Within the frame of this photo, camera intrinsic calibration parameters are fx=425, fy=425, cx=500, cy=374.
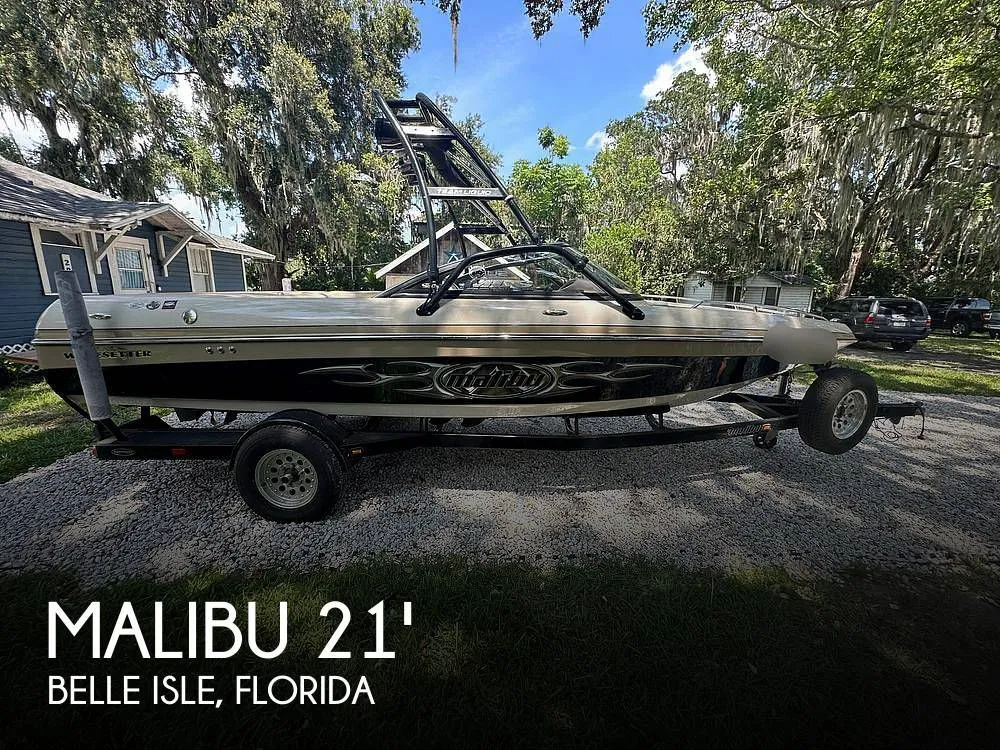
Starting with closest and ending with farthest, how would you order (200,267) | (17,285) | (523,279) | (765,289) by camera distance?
(523,279)
(17,285)
(200,267)
(765,289)

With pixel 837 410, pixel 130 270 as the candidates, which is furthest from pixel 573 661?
pixel 130 270

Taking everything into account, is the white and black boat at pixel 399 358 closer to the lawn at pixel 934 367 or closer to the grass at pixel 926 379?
the grass at pixel 926 379

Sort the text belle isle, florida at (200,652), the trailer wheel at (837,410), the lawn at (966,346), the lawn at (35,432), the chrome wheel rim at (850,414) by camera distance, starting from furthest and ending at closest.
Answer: the lawn at (966,346)
the lawn at (35,432)
the chrome wheel rim at (850,414)
the trailer wheel at (837,410)
the text belle isle, florida at (200,652)

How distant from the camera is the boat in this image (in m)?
2.72

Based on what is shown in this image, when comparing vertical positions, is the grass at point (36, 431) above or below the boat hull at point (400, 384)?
below

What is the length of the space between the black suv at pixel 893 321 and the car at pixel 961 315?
22.0 feet

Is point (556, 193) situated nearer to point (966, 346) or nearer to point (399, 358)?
point (966, 346)

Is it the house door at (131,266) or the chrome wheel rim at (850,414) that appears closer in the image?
the chrome wheel rim at (850,414)

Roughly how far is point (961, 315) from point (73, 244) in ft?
87.5

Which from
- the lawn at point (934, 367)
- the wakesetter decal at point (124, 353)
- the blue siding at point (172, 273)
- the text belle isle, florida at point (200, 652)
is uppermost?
the blue siding at point (172, 273)

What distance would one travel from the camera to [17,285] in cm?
814

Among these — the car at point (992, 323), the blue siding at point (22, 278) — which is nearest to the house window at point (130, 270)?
the blue siding at point (22, 278)

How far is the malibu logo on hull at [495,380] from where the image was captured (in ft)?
9.25

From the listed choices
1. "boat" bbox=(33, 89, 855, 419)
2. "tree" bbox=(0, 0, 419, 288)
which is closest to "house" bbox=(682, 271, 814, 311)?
"tree" bbox=(0, 0, 419, 288)
